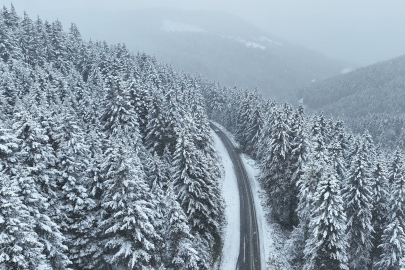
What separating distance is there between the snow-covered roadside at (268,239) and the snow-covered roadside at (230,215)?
3.57 m

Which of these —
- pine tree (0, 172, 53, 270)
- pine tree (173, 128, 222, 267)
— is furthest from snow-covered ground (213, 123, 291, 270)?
pine tree (0, 172, 53, 270)

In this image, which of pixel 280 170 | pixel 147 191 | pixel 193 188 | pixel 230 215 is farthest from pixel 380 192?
pixel 147 191

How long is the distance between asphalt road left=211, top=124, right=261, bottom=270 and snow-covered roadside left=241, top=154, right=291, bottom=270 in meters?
0.75

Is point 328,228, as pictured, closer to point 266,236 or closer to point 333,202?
point 333,202

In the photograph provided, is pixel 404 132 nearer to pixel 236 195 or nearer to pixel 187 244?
pixel 236 195

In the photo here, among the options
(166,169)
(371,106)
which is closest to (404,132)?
(371,106)

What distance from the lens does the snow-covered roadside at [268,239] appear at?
37812 mm

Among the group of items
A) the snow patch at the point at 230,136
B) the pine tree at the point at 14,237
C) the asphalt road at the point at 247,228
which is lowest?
the asphalt road at the point at 247,228

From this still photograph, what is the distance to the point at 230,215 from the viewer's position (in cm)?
4772

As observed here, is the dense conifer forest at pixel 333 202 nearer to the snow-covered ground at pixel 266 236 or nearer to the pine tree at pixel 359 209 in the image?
the pine tree at pixel 359 209

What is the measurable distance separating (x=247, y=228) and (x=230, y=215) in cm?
394

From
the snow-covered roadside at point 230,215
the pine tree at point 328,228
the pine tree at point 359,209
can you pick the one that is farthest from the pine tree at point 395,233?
the snow-covered roadside at point 230,215

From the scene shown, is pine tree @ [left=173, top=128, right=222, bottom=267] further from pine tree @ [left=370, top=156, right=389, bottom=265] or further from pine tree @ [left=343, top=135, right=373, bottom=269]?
pine tree @ [left=370, top=156, right=389, bottom=265]

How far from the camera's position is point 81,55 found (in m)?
79.1
